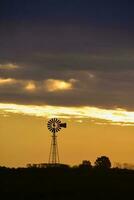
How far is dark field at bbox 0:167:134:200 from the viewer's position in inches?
2009

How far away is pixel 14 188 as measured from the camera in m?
53.2

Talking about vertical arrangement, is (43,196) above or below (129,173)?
below

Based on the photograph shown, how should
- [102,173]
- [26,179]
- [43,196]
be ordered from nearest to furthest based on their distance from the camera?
[43,196] → [26,179] → [102,173]

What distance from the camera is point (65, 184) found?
55.5 m

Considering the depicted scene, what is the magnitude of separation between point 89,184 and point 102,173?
6.85 metres

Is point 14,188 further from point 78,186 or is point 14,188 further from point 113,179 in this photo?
point 113,179

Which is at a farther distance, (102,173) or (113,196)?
(102,173)

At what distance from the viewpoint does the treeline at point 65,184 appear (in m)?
51.0

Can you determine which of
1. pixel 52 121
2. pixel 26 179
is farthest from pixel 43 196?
pixel 52 121

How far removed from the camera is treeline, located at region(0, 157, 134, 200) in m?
51.0

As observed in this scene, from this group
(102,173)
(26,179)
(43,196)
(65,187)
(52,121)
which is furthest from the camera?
(52,121)

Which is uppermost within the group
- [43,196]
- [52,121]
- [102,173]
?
[52,121]

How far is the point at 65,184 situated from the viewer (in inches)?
2185

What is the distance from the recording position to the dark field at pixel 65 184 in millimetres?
51031
